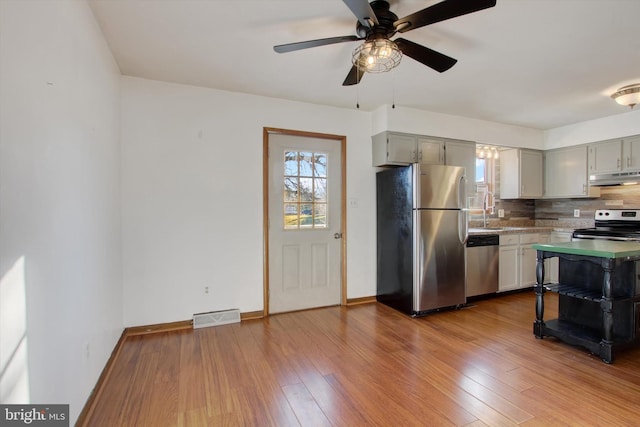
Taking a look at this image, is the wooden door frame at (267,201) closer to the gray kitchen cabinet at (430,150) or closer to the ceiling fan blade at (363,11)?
the gray kitchen cabinet at (430,150)

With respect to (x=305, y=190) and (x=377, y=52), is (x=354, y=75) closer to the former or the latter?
(x=377, y=52)

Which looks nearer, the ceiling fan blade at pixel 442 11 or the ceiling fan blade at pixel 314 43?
the ceiling fan blade at pixel 442 11

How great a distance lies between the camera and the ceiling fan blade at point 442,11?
1.45 meters

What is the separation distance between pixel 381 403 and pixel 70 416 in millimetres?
1688

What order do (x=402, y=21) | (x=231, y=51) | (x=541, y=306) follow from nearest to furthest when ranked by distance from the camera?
(x=402, y=21) → (x=231, y=51) → (x=541, y=306)

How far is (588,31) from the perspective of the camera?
2.12 m

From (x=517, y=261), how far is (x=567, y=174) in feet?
5.19

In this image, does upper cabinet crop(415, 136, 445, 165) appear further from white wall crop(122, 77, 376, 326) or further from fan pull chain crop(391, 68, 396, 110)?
white wall crop(122, 77, 376, 326)

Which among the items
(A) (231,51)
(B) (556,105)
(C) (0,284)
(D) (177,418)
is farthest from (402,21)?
(B) (556,105)

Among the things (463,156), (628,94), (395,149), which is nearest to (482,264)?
(463,156)

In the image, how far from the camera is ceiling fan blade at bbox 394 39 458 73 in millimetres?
1858

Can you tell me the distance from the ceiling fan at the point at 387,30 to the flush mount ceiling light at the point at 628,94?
8.09 ft

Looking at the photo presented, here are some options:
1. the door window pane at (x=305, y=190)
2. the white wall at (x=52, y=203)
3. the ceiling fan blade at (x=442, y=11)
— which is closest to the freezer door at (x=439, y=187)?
the door window pane at (x=305, y=190)

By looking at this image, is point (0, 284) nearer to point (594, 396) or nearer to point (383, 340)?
point (383, 340)
